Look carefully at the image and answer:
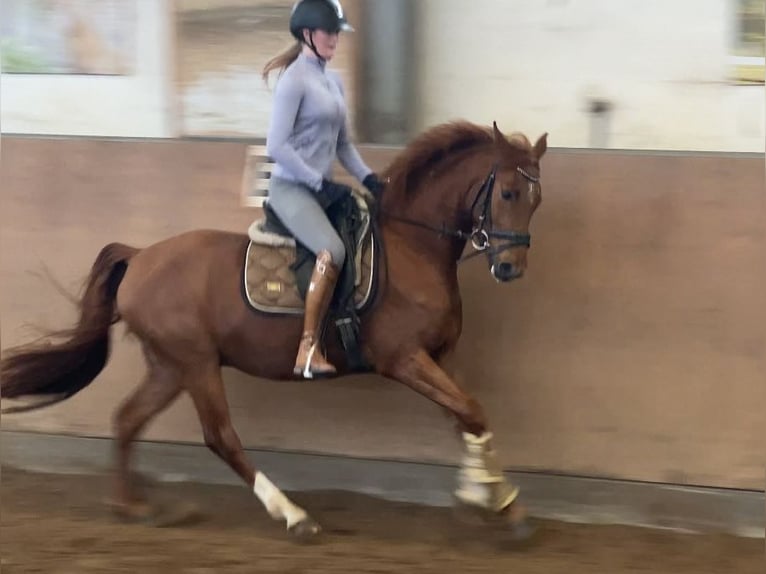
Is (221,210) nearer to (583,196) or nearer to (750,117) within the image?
(583,196)

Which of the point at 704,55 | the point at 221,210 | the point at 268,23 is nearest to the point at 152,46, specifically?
the point at 268,23

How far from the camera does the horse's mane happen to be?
3875 mm

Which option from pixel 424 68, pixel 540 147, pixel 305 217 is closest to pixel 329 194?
pixel 305 217

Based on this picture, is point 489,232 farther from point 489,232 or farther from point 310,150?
point 310,150

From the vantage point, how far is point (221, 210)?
4.63 metres

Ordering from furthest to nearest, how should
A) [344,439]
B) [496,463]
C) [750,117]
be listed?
[344,439] < [750,117] < [496,463]

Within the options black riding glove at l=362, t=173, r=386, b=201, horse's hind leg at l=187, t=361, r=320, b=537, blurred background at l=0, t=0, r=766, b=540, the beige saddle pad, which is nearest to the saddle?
the beige saddle pad

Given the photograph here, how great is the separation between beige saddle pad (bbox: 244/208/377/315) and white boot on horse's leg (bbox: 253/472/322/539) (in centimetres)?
71

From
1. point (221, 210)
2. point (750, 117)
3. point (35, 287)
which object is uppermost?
point (750, 117)

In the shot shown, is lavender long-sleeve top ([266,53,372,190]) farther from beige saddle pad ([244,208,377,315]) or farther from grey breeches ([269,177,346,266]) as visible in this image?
beige saddle pad ([244,208,377,315])

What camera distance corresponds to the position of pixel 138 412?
4.12 m

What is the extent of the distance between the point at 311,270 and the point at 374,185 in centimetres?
50

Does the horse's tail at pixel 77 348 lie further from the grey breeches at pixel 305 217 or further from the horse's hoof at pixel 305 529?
the horse's hoof at pixel 305 529

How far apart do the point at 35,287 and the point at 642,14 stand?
3.21 metres
